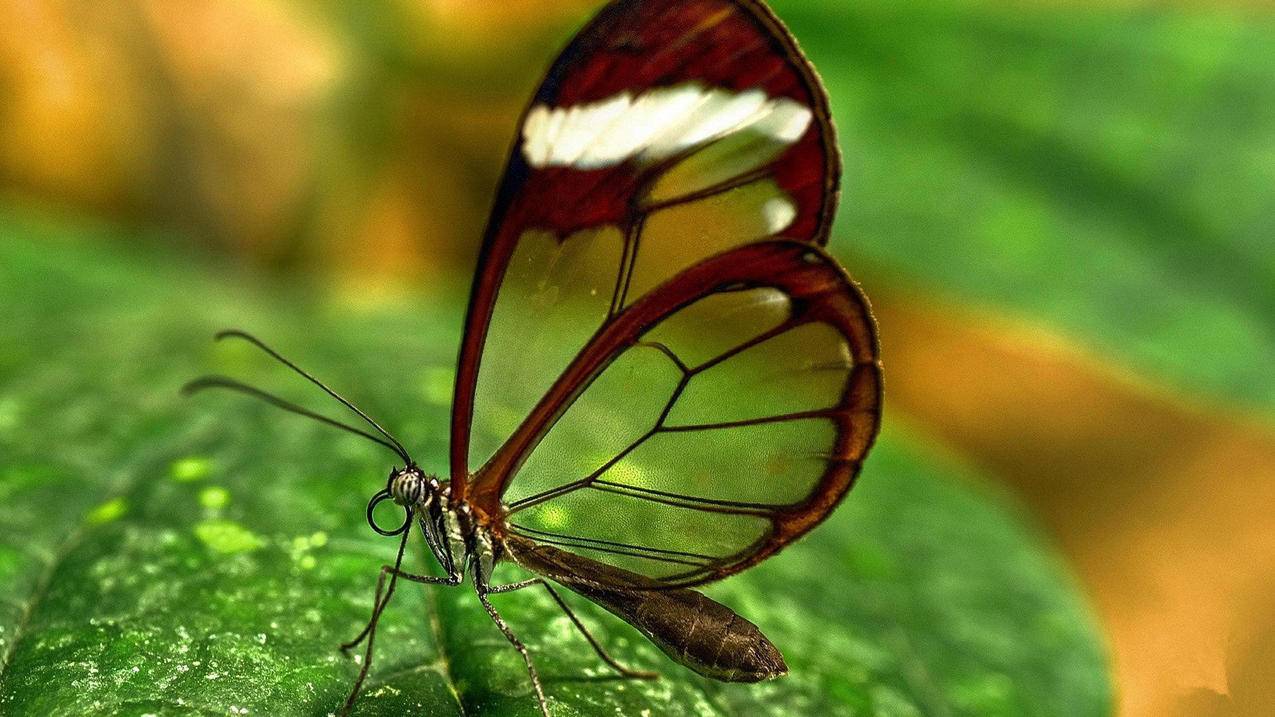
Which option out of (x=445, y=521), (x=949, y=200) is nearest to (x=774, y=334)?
(x=445, y=521)

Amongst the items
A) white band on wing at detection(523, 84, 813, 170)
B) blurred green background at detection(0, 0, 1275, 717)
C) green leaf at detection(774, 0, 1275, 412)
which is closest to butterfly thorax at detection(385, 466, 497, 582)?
white band on wing at detection(523, 84, 813, 170)

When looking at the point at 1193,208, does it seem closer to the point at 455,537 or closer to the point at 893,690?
the point at 893,690

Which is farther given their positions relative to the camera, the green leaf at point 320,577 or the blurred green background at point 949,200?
the blurred green background at point 949,200

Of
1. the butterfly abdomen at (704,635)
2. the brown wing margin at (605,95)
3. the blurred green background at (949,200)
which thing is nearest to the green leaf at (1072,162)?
the blurred green background at (949,200)

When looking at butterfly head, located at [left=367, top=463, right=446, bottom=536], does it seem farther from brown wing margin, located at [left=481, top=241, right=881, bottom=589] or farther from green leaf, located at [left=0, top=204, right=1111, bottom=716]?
green leaf, located at [left=0, top=204, right=1111, bottom=716]

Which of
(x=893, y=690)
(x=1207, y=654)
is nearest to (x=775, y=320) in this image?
(x=893, y=690)

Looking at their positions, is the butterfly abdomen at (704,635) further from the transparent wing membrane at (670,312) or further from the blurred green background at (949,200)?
the blurred green background at (949,200)
